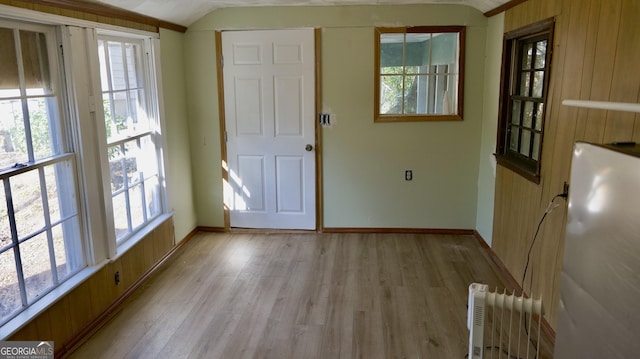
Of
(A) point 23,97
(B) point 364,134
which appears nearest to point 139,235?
(A) point 23,97

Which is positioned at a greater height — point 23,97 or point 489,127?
point 23,97

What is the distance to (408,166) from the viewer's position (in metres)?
4.54

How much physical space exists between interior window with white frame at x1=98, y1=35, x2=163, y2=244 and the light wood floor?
23.2 inches

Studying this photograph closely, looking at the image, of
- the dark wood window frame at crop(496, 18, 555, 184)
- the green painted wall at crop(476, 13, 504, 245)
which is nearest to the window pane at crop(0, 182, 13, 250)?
the dark wood window frame at crop(496, 18, 555, 184)

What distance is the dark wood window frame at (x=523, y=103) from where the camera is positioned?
2.96 meters

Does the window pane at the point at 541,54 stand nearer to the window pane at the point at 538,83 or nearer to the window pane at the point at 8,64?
the window pane at the point at 538,83

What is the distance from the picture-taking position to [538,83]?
3.22 meters

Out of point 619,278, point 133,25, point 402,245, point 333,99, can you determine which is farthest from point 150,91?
point 619,278

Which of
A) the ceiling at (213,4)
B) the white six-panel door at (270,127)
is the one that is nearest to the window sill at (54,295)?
the white six-panel door at (270,127)

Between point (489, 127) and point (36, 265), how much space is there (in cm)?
360

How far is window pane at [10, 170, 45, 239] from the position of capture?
7.81ft

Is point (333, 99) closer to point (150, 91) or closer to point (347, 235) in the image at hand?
point (347, 235)

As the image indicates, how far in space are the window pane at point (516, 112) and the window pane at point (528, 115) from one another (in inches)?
4.3

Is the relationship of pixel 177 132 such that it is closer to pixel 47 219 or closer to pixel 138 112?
pixel 138 112
